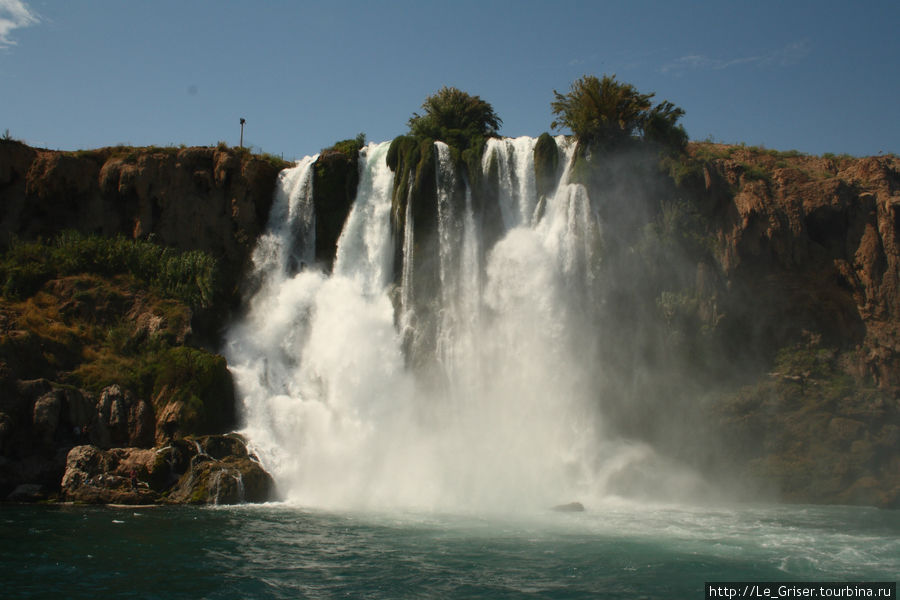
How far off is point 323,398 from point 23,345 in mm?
9875

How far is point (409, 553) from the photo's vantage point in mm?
14102

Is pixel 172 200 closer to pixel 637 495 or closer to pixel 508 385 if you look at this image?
pixel 508 385

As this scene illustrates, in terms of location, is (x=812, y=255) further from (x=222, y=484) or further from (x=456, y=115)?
(x=222, y=484)

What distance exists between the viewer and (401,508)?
20234mm

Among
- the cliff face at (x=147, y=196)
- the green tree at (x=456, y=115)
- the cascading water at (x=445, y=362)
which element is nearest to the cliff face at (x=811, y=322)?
the cascading water at (x=445, y=362)

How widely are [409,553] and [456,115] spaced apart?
76.8 ft

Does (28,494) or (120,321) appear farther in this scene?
(120,321)

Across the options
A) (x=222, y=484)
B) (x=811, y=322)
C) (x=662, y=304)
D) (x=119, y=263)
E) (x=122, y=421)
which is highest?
(x=119, y=263)

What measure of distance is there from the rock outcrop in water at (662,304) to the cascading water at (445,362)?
38.3 inches

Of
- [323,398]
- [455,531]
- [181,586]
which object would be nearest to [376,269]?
[323,398]

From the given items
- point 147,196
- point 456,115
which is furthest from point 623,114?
point 147,196

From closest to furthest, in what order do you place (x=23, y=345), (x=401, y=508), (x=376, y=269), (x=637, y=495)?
(x=401, y=508) → (x=23, y=345) → (x=637, y=495) → (x=376, y=269)

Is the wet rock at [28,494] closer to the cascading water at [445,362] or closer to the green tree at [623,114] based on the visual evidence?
the cascading water at [445,362]

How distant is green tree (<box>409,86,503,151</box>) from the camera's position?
32.0 metres
